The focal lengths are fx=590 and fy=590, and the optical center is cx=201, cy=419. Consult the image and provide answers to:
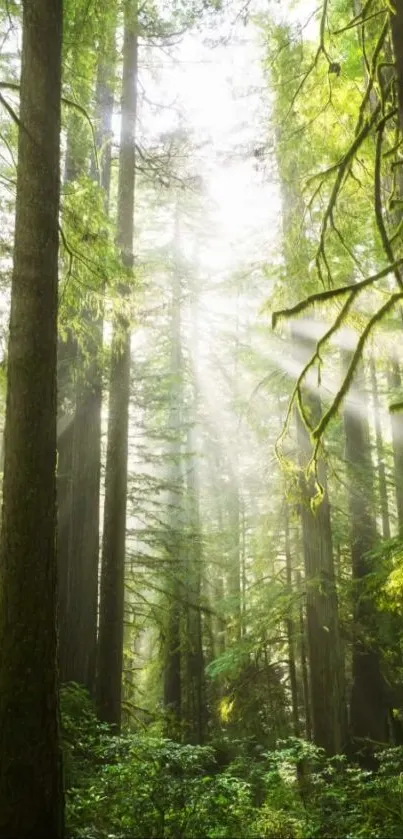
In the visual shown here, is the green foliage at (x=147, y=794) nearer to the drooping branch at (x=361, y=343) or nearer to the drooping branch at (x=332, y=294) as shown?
the drooping branch at (x=361, y=343)

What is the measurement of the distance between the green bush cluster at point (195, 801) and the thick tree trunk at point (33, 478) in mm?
585

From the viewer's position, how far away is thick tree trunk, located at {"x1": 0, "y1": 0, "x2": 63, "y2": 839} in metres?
4.03

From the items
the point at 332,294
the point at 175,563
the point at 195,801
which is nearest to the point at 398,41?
the point at 332,294

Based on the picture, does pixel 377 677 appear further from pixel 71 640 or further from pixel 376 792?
pixel 376 792

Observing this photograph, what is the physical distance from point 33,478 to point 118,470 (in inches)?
227

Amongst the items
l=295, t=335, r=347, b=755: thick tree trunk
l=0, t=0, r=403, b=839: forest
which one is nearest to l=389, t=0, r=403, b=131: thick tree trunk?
l=0, t=0, r=403, b=839: forest

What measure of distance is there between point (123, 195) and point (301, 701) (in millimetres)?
15470

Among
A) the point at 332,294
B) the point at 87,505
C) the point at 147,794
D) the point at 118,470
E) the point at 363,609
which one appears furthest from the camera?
the point at 363,609

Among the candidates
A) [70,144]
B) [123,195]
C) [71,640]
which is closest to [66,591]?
[71,640]

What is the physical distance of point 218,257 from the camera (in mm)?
22297

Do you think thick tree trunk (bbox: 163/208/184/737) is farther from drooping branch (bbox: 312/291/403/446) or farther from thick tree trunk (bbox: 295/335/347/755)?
drooping branch (bbox: 312/291/403/446)

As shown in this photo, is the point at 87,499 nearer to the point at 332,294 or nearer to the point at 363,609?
the point at 363,609

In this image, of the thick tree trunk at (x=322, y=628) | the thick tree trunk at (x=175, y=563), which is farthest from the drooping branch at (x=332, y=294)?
the thick tree trunk at (x=175, y=563)

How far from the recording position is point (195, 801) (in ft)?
15.0
